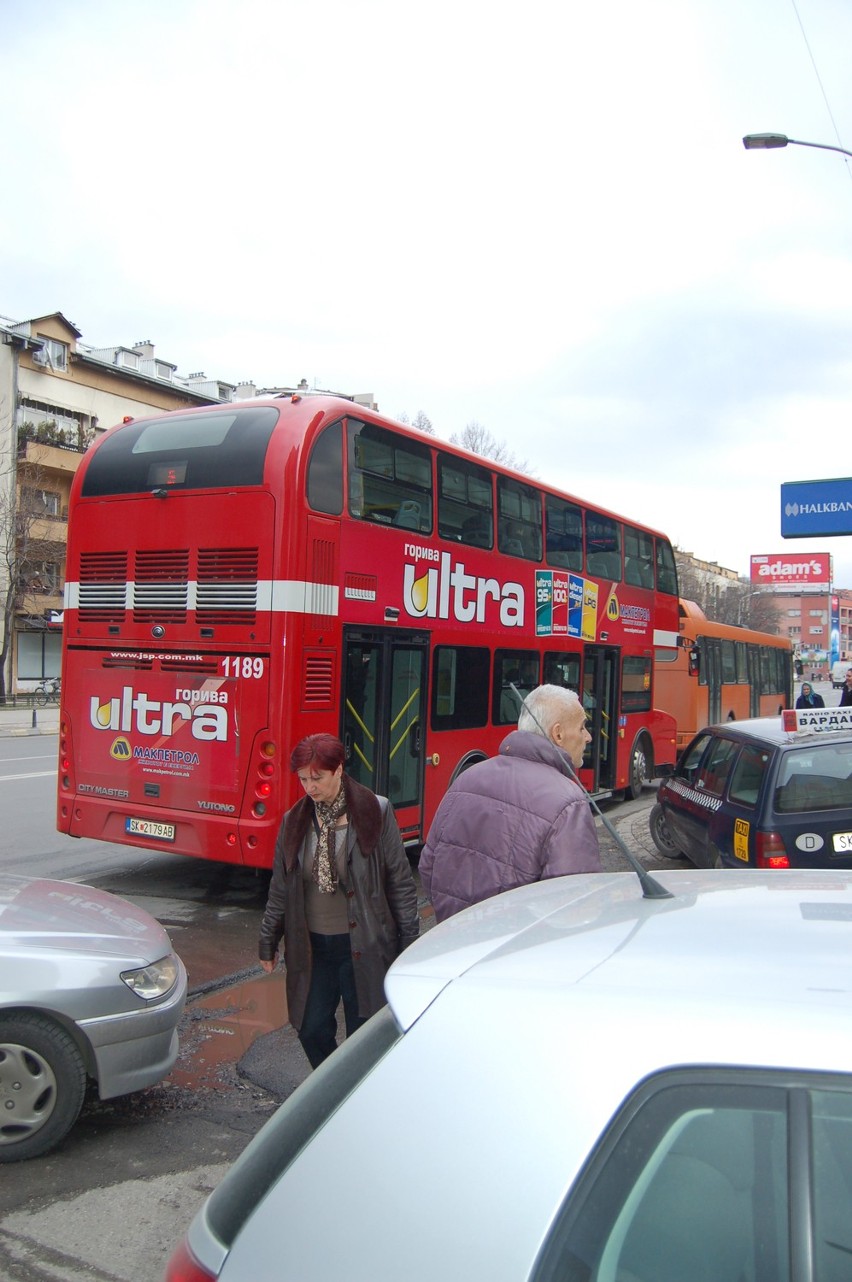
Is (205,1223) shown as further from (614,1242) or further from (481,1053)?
(614,1242)

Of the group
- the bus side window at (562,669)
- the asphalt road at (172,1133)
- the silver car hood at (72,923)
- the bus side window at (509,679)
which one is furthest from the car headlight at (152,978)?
the bus side window at (562,669)

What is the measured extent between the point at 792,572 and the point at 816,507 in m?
80.7

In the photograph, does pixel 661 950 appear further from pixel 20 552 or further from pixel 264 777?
pixel 20 552

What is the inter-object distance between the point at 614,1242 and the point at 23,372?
1779 inches

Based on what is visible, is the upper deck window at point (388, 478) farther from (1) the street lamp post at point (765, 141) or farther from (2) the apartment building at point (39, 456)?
(2) the apartment building at point (39, 456)

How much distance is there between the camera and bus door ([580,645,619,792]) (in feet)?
42.4

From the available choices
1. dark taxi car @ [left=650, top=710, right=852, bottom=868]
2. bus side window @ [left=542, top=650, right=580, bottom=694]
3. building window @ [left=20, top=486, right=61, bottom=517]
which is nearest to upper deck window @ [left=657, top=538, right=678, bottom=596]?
bus side window @ [left=542, top=650, right=580, bottom=694]

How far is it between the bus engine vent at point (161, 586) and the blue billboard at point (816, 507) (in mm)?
14846

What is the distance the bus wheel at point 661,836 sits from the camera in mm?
10430

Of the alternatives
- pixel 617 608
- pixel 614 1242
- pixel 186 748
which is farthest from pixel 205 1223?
pixel 617 608

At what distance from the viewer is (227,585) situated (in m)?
7.79

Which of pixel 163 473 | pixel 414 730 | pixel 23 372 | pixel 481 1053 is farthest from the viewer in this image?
pixel 23 372

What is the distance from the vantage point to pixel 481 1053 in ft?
4.97

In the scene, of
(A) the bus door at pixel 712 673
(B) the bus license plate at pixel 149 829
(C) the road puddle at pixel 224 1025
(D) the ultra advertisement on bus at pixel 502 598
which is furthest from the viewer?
(A) the bus door at pixel 712 673
